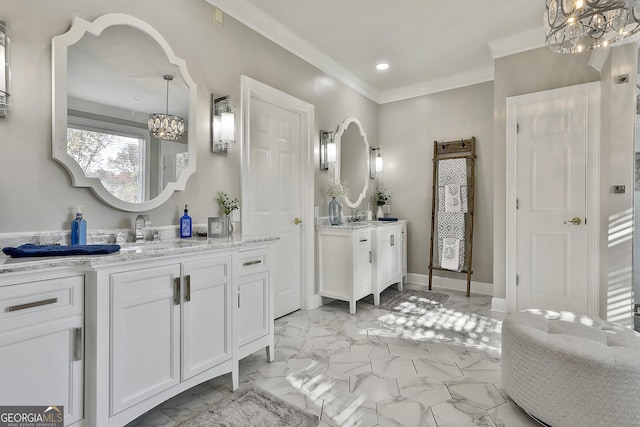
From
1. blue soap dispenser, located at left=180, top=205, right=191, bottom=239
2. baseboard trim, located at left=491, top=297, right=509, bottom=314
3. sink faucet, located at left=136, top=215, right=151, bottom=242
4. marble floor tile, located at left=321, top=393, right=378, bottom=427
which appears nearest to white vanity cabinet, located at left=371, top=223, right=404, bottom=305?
baseboard trim, located at left=491, top=297, right=509, bottom=314

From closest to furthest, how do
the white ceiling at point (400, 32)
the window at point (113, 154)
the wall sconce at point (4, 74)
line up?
the wall sconce at point (4, 74), the window at point (113, 154), the white ceiling at point (400, 32)

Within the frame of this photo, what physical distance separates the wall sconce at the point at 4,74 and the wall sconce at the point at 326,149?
8.69ft

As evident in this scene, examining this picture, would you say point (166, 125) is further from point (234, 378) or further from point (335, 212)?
point (335, 212)

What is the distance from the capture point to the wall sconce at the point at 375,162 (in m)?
4.75

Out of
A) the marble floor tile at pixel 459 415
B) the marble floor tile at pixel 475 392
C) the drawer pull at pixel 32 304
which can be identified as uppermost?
the drawer pull at pixel 32 304

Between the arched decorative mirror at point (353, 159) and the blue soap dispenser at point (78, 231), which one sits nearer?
the blue soap dispenser at point (78, 231)

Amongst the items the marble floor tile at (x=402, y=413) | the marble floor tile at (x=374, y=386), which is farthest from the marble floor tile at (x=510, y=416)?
the marble floor tile at (x=374, y=386)

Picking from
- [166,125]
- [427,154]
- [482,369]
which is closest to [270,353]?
[482,369]

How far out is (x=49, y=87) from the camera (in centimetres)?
171

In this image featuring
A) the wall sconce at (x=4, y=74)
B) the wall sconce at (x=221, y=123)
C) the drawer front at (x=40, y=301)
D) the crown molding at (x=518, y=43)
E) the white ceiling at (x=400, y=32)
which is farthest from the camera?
the crown molding at (x=518, y=43)

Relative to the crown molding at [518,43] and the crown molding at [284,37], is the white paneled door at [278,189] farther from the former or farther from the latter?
the crown molding at [518,43]

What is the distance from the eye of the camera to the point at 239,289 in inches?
81.0

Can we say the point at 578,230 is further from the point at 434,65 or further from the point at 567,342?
the point at 434,65

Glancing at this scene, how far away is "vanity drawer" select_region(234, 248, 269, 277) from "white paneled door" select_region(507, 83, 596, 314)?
2.65 meters
